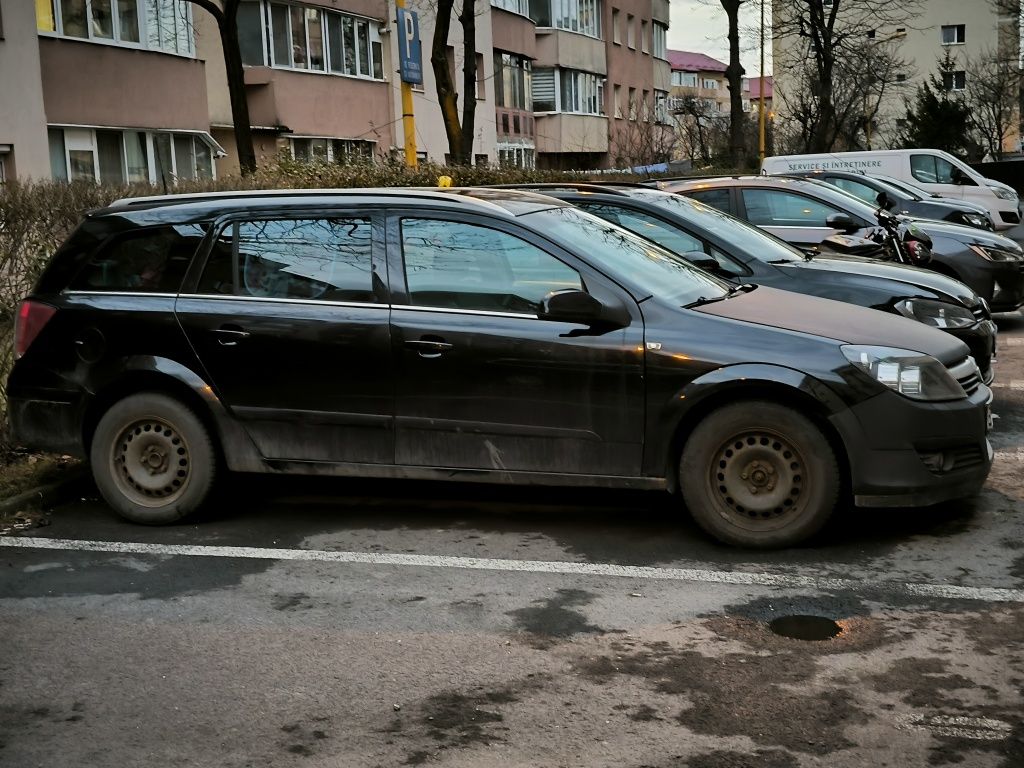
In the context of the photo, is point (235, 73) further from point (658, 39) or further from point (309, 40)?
point (658, 39)

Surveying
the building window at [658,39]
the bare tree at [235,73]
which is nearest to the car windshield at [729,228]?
the bare tree at [235,73]

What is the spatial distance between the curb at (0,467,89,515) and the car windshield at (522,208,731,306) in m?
3.13

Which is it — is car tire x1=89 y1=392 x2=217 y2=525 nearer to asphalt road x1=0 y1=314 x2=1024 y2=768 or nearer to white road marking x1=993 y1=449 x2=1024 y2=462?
asphalt road x1=0 y1=314 x2=1024 y2=768

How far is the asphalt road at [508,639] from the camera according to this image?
4.09m

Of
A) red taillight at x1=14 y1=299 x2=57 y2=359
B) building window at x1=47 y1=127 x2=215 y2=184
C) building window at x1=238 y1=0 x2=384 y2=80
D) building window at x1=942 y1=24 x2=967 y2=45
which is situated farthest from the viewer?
building window at x1=942 y1=24 x2=967 y2=45

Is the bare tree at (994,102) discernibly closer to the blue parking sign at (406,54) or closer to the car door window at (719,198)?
the blue parking sign at (406,54)

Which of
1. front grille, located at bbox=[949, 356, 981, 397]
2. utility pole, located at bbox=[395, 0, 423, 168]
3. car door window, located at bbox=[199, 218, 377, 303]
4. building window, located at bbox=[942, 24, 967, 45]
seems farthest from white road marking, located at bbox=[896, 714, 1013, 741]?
building window, located at bbox=[942, 24, 967, 45]

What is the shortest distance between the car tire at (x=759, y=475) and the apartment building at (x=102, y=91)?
17764 mm

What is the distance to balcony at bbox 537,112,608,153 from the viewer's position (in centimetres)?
5075

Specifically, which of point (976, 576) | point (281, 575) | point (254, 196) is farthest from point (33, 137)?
point (976, 576)

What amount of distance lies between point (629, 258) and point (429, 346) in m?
1.12

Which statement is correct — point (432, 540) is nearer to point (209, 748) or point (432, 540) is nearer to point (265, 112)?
point (209, 748)

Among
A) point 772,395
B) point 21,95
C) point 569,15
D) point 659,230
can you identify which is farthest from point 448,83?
point 569,15

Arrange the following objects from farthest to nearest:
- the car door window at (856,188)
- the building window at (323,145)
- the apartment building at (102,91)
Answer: the building window at (323,145), the apartment building at (102,91), the car door window at (856,188)
